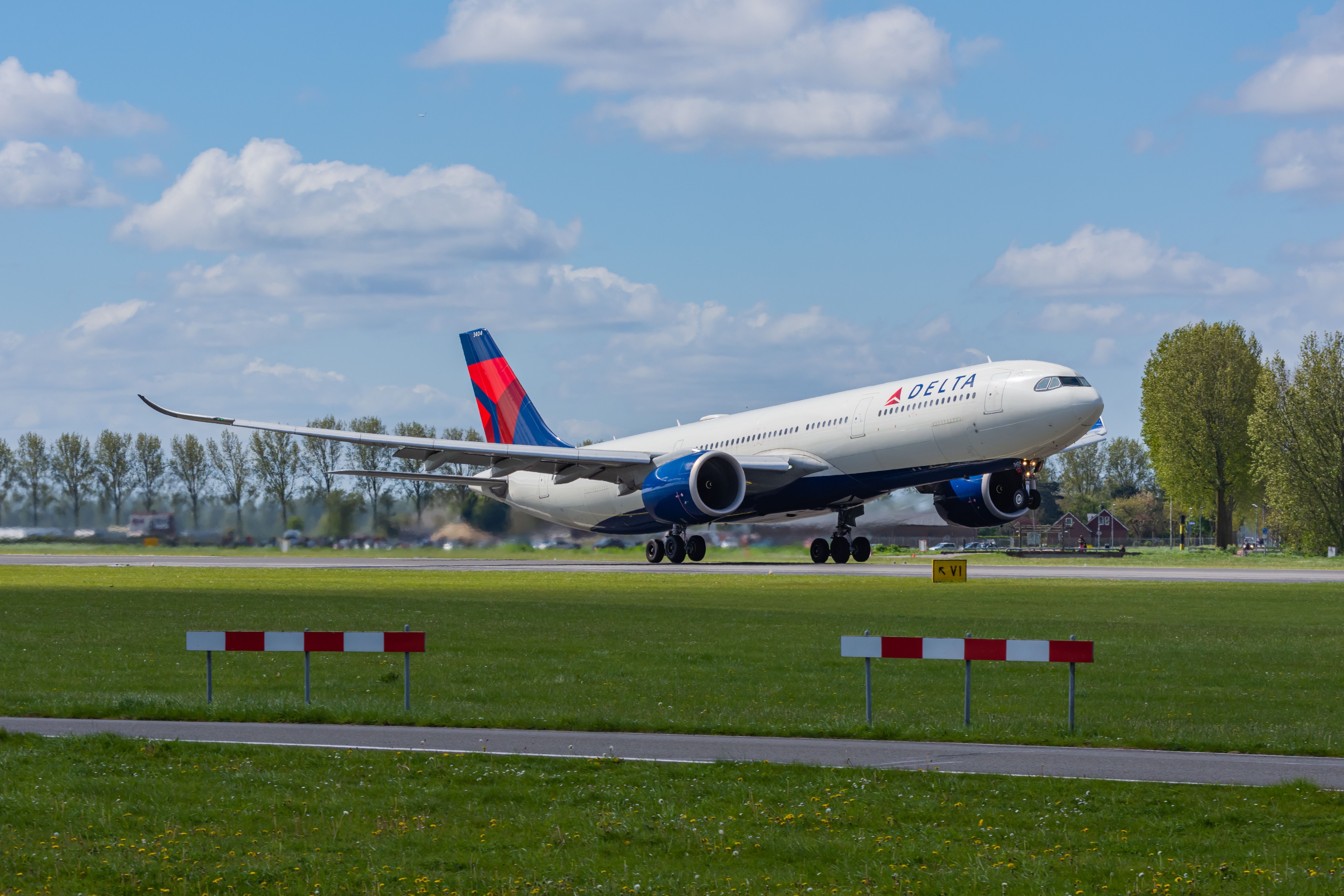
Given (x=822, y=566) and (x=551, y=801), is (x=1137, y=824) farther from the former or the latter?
(x=822, y=566)

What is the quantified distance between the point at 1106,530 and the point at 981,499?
99.0 m

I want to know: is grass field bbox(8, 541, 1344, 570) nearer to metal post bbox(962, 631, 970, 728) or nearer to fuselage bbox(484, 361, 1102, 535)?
fuselage bbox(484, 361, 1102, 535)

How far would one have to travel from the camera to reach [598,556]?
67.8 metres

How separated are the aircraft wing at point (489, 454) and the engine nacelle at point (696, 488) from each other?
3.37 metres

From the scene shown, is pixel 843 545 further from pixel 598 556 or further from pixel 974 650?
pixel 974 650

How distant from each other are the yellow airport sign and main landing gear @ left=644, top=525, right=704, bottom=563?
14678mm

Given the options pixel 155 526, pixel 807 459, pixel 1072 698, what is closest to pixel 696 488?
pixel 807 459

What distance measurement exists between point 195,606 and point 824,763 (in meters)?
24.2

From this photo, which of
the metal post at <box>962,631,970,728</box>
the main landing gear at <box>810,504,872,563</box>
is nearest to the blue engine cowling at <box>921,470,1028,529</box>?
the main landing gear at <box>810,504,872,563</box>

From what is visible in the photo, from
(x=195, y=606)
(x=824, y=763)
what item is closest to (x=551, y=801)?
(x=824, y=763)

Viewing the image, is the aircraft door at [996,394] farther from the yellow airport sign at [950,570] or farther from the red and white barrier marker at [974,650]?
the red and white barrier marker at [974,650]

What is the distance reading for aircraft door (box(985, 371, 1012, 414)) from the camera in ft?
143

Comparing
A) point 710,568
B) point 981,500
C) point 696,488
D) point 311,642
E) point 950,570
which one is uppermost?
point 696,488

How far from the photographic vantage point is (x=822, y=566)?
5509 cm
